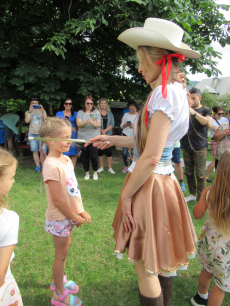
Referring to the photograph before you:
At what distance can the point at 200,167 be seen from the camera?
13.6 feet

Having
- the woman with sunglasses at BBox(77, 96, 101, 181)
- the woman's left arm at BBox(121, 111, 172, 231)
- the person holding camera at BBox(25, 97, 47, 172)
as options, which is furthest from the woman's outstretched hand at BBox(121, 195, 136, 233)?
the person holding camera at BBox(25, 97, 47, 172)

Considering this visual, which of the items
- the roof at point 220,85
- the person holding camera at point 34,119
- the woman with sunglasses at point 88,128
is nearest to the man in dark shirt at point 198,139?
the woman with sunglasses at point 88,128

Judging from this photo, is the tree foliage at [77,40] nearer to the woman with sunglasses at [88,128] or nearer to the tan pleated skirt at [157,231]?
the woman with sunglasses at [88,128]

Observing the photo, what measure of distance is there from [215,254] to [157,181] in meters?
0.84

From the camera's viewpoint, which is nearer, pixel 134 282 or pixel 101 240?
pixel 134 282

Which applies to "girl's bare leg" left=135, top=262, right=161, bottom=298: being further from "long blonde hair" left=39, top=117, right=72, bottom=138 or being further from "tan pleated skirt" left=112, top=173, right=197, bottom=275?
"long blonde hair" left=39, top=117, right=72, bottom=138

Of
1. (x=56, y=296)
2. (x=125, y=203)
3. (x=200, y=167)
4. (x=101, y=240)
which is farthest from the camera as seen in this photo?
(x=200, y=167)

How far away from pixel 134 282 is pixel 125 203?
1.31m

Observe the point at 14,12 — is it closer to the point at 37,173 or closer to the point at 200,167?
the point at 37,173

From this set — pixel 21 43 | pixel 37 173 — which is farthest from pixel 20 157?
pixel 21 43

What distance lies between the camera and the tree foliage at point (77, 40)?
5.64m

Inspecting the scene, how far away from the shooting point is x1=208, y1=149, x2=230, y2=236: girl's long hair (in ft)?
5.36

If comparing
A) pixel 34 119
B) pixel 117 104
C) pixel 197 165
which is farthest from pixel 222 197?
pixel 117 104

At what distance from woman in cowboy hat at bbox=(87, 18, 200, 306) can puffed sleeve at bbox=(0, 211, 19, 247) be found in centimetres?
64
